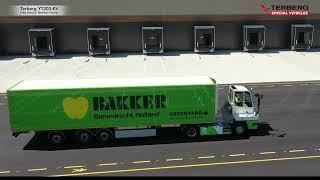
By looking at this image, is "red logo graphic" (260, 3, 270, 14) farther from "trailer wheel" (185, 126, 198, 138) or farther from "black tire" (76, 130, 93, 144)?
"black tire" (76, 130, 93, 144)

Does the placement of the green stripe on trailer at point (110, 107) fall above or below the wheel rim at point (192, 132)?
above

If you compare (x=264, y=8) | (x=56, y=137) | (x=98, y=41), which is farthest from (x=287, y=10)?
(x=56, y=137)

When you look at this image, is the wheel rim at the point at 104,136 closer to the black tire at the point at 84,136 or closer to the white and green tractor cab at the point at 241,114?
the black tire at the point at 84,136

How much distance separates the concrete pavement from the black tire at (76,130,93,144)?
15.9 metres

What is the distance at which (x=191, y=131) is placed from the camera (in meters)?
23.2

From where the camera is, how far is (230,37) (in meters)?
49.2

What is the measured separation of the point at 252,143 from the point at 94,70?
2273 cm

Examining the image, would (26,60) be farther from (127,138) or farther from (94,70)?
(127,138)

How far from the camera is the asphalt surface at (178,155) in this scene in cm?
1908

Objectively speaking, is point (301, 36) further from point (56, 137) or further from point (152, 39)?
point (56, 137)

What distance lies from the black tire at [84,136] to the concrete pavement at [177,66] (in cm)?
1592

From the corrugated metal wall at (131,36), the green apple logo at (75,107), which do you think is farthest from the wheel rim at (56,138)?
the corrugated metal wall at (131,36)

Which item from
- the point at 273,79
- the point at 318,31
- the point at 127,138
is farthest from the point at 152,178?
the point at 318,31

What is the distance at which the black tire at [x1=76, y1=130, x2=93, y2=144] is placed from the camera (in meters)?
22.5
